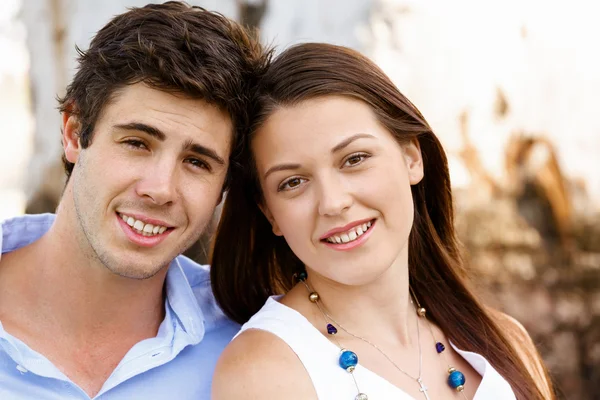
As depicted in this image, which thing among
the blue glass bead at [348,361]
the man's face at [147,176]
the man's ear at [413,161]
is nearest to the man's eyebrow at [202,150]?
the man's face at [147,176]

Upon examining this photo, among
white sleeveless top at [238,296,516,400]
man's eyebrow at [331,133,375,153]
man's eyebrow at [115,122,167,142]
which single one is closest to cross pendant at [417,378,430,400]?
white sleeveless top at [238,296,516,400]

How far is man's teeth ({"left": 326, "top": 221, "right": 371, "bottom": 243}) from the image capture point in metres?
2.23

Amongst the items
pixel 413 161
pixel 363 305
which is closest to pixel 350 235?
pixel 363 305

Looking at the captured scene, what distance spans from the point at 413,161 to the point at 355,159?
0.35 meters

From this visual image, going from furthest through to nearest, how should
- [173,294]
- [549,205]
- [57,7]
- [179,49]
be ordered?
[549,205], [57,7], [173,294], [179,49]

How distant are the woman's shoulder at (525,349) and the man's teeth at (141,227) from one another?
4.37 feet

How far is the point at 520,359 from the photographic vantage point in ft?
8.70

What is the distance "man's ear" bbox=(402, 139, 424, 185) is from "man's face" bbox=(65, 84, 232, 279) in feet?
2.01

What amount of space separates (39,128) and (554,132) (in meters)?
3.45

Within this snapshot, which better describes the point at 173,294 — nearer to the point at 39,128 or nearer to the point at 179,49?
the point at 179,49

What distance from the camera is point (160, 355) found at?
7.83ft

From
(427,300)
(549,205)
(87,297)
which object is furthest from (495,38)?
(87,297)

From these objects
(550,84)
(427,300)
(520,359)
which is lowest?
(520,359)

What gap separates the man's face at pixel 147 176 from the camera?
2295mm
